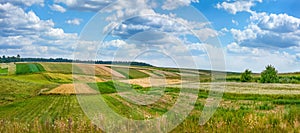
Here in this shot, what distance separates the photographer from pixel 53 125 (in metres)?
8.27

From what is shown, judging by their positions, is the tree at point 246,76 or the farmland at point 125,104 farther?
the tree at point 246,76

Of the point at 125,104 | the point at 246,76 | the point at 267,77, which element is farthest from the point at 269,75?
the point at 125,104

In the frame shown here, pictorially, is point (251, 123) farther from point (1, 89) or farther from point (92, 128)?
point (1, 89)

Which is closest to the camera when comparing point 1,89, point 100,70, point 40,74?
point 1,89

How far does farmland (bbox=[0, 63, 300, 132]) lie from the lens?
323 inches

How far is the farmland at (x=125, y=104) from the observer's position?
8.21 meters

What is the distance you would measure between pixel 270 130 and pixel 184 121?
1.97 metres

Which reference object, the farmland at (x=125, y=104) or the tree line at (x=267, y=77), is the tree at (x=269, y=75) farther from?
the farmland at (x=125, y=104)

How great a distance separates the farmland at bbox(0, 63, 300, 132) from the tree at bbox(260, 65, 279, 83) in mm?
19743

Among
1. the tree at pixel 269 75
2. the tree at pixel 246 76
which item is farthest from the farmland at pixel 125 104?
the tree at pixel 269 75

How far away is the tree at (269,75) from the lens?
209 ft

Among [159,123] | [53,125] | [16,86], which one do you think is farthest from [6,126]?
[16,86]

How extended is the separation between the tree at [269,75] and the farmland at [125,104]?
64.8 ft

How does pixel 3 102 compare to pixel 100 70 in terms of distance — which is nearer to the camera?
pixel 3 102
